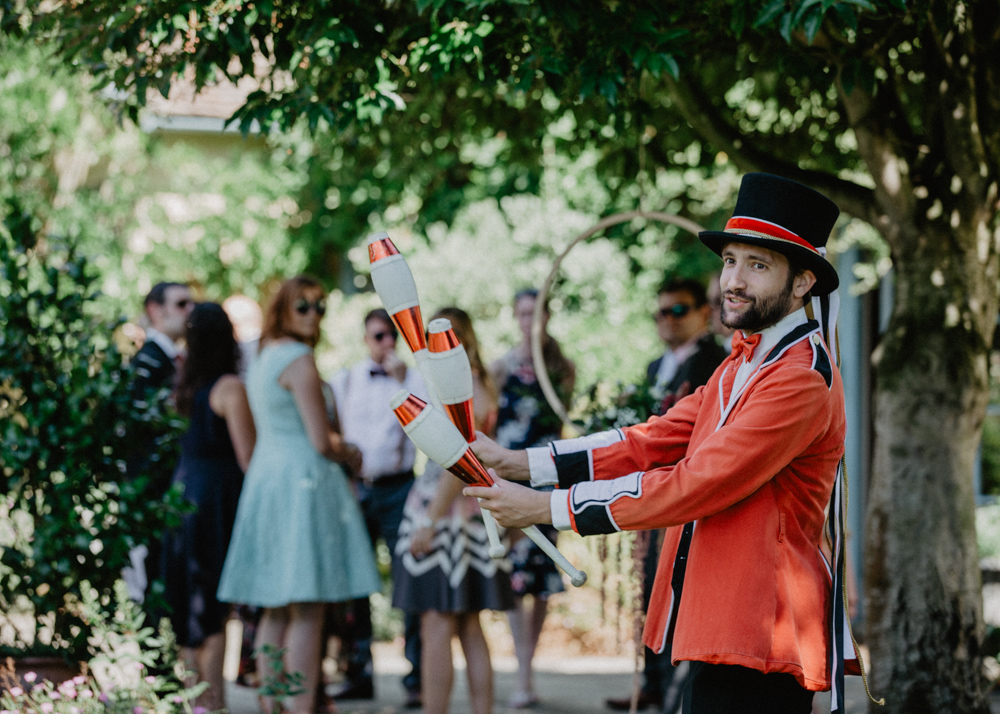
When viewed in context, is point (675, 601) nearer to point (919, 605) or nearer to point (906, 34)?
point (919, 605)

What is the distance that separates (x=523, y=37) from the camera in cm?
321

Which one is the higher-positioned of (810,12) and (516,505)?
(810,12)

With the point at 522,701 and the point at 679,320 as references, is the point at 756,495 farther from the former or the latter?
the point at 522,701

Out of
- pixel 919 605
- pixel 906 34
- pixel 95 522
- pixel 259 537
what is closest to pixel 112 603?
pixel 95 522

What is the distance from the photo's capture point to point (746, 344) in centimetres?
251

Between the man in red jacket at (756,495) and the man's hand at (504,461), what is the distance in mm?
160

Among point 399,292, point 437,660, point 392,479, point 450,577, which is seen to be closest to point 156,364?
point 392,479

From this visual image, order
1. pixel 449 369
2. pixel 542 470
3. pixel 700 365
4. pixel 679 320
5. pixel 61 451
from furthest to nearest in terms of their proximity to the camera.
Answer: pixel 679 320 → pixel 700 365 → pixel 61 451 → pixel 542 470 → pixel 449 369

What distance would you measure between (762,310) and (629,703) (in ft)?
11.4

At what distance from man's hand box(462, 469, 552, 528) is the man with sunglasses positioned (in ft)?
10.2

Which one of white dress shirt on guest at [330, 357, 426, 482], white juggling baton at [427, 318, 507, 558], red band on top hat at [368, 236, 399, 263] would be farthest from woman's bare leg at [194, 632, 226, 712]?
red band on top hat at [368, 236, 399, 263]

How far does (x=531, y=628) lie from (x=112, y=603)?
7.25ft

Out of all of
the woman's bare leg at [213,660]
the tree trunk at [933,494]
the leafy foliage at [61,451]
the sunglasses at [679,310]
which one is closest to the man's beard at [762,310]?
the tree trunk at [933,494]

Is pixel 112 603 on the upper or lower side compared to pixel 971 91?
lower
